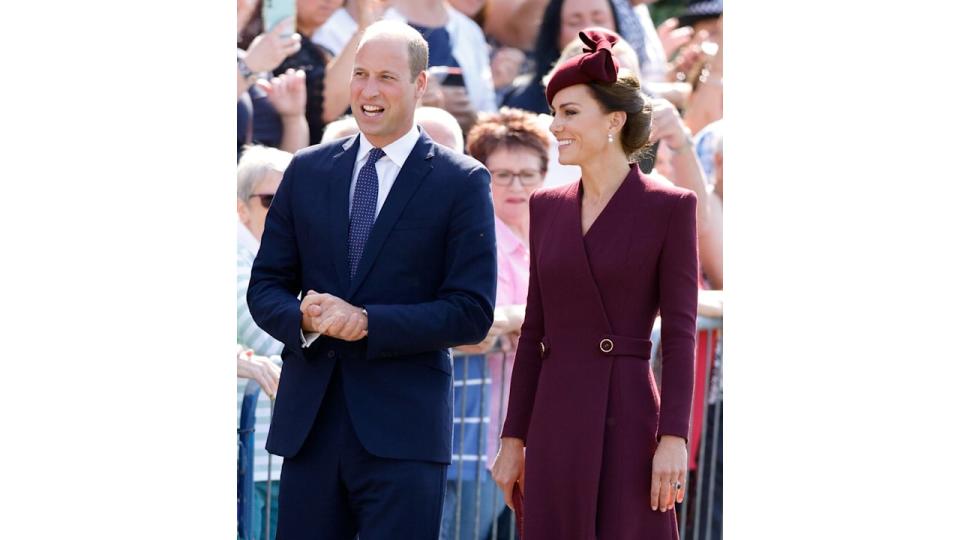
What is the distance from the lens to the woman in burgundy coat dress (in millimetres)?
4227

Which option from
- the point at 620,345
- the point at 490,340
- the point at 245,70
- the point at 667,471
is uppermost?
the point at 245,70

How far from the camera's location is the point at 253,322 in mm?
5770

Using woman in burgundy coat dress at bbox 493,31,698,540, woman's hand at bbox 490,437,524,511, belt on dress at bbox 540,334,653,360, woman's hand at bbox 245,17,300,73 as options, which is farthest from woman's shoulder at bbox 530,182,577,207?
woman's hand at bbox 245,17,300,73

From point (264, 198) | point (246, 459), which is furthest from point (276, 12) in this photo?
point (246, 459)

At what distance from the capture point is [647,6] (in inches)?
307

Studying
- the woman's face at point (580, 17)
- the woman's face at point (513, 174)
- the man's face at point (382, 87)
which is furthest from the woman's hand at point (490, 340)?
the woman's face at point (580, 17)

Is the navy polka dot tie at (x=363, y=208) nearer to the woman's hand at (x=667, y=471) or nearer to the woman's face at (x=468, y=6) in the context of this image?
the woman's hand at (x=667, y=471)

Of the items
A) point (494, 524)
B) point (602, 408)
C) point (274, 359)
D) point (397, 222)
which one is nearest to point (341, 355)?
point (397, 222)

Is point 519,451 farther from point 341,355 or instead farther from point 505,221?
point 505,221

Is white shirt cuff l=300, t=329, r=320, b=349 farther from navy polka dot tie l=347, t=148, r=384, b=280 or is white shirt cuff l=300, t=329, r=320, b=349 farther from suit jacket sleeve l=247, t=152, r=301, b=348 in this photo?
navy polka dot tie l=347, t=148, r=384, b=280

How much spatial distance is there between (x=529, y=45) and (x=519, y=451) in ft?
11.4

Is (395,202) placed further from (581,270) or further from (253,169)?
(253,169)

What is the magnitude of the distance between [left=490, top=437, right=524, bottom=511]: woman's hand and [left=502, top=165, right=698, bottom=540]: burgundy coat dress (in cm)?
9

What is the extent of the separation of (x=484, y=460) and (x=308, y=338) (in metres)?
1.81
